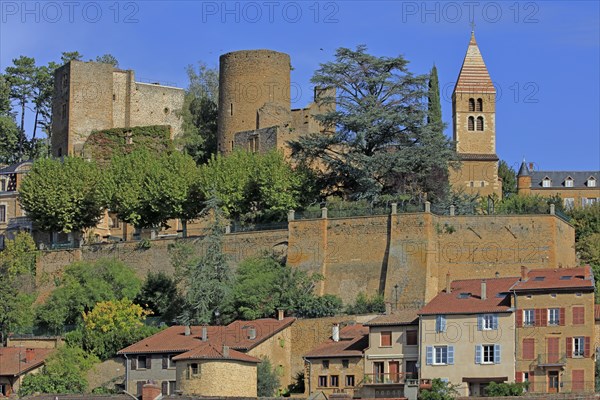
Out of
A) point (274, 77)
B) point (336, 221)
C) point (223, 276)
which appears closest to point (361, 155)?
point (336, 221)

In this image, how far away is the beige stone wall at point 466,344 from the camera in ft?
186

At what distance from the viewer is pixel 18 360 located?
2542 inches

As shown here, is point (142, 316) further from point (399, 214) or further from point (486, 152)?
point (486, 152)

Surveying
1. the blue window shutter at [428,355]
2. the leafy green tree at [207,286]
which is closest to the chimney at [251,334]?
the leafy green tree at [207,286]

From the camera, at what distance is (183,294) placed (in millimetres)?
70125

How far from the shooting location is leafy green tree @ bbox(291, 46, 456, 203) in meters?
69.9

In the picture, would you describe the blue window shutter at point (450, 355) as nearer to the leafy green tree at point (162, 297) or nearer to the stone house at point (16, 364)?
the leafy green tree at point (162, 297)

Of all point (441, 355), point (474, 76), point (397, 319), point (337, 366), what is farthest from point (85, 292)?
point (474, 76)

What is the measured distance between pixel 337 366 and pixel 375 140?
14966 millimetres

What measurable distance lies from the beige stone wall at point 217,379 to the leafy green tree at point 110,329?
27.4 feet

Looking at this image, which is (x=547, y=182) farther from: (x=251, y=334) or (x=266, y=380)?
(x=266, y=380)

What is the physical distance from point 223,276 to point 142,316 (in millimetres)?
4194

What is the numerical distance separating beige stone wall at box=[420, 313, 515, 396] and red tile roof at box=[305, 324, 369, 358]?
282 centimetres

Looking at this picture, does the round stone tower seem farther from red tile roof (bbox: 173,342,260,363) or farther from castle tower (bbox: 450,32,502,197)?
red tile roof (bbox: 173,342,260,363)
